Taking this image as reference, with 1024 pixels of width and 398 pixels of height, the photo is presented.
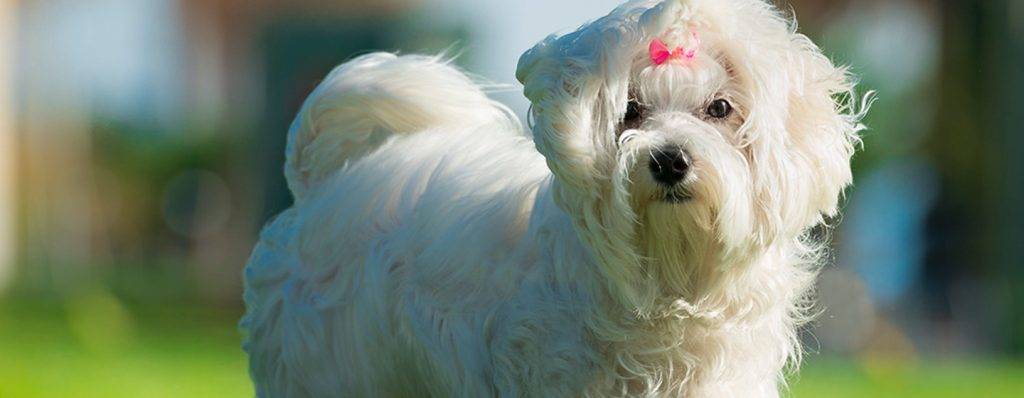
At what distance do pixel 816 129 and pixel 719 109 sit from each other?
256 mm

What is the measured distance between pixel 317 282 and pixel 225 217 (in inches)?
859

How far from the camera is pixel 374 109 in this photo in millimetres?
5402

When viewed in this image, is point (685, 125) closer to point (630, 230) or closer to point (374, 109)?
point (630, 230)

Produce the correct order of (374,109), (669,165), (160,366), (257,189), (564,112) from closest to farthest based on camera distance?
(669,165), (564,112), (374,109), (160,366), (257,189)

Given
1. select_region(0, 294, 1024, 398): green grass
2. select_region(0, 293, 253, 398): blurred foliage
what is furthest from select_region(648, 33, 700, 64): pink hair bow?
select_region(0, 293, 253, 398): blurred foliage

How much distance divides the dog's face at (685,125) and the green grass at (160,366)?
4.11 meters

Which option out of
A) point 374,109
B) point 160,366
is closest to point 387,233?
point 374,109

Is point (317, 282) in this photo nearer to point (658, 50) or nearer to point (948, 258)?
point (658, 50)

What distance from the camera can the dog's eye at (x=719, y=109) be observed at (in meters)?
3.77

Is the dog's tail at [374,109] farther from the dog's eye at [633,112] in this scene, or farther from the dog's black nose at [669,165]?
the dog's black nose at [669,165]

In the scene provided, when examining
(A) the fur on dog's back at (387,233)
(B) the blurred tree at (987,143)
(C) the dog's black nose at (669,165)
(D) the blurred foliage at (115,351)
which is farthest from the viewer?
(B) the blurred tree at (987,143)

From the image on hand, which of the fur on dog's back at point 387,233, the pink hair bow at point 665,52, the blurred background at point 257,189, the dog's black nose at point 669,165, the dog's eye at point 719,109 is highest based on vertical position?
the pink hair bow at point 665,52

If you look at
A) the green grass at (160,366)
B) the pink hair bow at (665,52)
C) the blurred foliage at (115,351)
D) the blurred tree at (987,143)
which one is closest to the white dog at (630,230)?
the pink hair bow at (665,52)

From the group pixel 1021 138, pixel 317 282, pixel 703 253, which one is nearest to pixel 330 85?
pixel 317 282
